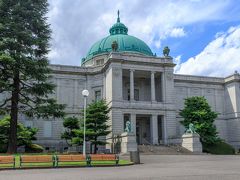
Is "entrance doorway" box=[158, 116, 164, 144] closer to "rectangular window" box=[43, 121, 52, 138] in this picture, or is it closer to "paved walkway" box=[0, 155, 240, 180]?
"rectangular window" box=[43, 121, 52, 138]

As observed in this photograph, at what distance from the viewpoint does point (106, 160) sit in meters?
23.6

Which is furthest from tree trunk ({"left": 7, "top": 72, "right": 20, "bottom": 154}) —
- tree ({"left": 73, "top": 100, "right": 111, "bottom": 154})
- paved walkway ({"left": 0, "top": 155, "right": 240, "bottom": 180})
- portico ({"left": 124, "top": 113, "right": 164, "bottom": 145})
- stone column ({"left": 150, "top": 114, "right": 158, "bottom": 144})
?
stone column ({"left": 150, "top": 114, "right": 158, "bottom": 144})

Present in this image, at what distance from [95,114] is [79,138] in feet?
11.5

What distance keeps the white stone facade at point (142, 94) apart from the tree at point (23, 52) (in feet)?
61.0

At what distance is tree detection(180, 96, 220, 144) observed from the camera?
158 ft

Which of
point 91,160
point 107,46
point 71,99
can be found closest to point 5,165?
point 91,160

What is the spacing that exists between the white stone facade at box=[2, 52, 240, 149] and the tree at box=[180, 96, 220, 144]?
2698 millimetres

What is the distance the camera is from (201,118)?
48938 millimetres

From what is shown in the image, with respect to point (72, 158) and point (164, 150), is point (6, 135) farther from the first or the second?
point (164, 150)

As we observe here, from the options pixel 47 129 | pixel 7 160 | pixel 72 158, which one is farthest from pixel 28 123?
pixel 7 160

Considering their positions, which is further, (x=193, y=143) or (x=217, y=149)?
(x=217, y=149)

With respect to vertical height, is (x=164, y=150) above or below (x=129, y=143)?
below

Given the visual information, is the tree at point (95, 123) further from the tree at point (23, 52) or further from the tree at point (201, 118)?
the tree at point (201, 118)

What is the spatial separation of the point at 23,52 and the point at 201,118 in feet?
95.1
